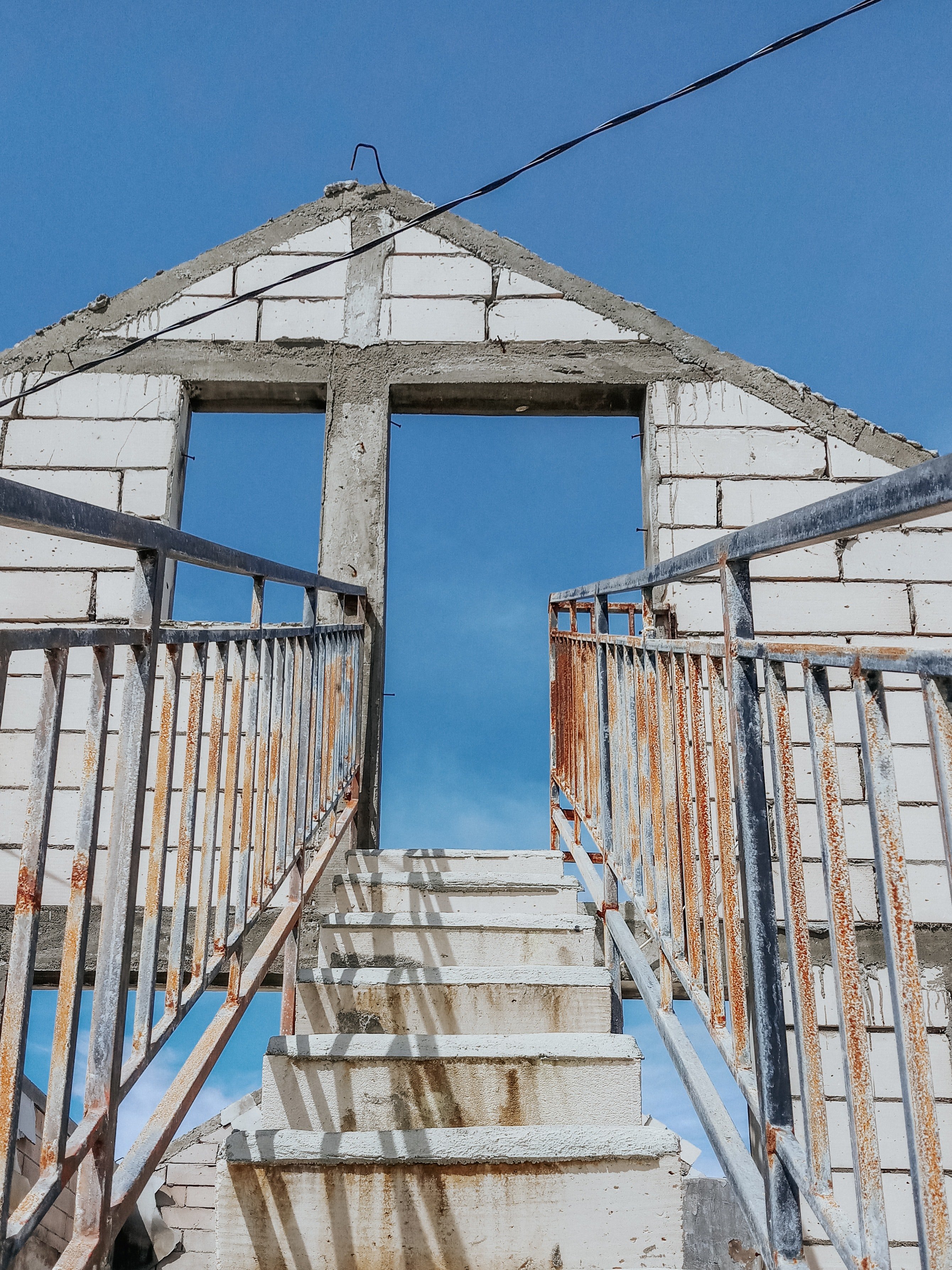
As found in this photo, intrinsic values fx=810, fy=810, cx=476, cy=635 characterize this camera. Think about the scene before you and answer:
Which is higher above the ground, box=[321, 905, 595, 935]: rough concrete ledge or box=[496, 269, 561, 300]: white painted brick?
box=[496, 269, 561, 300]: white painted brick

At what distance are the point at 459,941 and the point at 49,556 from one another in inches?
133

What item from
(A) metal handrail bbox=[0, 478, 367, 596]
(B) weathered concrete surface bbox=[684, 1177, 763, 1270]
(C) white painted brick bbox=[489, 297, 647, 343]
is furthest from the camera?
(B) weathered concrete surface bbox=[684, 1177, 763, 1270]

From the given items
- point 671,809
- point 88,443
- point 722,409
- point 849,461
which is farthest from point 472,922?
point 88,443

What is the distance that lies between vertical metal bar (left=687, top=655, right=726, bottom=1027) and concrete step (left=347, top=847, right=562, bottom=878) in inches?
78.2


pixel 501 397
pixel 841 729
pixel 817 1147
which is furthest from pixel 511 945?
pixel 501 397

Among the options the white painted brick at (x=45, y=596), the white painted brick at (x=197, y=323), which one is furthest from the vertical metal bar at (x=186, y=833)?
the white painted brick at (x=197, y=323)

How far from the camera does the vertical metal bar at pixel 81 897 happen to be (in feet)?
4.00

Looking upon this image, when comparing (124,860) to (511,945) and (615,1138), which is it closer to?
(615,1138)

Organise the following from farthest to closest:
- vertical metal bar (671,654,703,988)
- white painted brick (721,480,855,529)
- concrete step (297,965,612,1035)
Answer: white painted brick (721,480,855,529) < concrete step (297,965,612,1035) < vertical metal bar (671,654,703,988)

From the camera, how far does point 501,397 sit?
518 centimetres

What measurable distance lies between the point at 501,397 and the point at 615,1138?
4254mm

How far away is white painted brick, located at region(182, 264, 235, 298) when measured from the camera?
17.2 ft

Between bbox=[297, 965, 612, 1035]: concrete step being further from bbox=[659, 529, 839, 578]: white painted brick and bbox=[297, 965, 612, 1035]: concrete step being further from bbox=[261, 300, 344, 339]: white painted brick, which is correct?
bbox=[261, 300, 344, 339]: white painted brick

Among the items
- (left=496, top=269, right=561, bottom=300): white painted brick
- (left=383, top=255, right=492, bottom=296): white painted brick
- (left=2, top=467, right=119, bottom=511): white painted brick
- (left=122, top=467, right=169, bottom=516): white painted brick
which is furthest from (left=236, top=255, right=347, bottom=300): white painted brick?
(left=2, top=467, right=119, bottom=511): white painted brick
